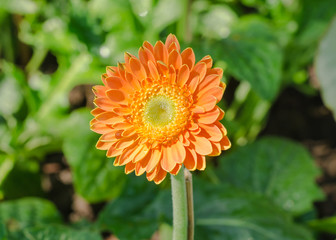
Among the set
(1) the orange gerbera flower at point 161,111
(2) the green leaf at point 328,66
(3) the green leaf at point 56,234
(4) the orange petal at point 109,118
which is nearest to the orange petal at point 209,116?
(1) the orange gerbera flower at point 161,111

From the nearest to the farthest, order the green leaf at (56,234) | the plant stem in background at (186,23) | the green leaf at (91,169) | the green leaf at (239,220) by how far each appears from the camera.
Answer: the green leaf at (56,234) → the green leaf at (239,220) → the green leaf at (91,169) → the plant stem in background at (186,23)

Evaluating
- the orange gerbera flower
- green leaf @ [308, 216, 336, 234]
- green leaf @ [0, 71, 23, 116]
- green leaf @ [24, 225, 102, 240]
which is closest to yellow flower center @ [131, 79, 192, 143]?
the orange gerbera flower

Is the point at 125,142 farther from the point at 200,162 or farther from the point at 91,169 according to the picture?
the point at 91,169

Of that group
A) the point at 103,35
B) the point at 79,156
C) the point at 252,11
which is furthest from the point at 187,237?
the point at 252,11

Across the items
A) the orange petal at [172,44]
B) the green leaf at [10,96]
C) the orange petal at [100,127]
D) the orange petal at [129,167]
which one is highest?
the green leaf at [10,96]

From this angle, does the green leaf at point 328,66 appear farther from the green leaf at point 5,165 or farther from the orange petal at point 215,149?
the green leaf at point 5,165

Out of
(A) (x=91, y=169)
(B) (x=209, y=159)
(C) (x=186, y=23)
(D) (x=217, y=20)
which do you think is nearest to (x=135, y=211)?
(A) (x=91, y=169)

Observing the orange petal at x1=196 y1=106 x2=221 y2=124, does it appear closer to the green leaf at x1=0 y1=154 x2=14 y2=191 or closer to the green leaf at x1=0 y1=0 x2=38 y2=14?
the green leaf at x1=0 y1=154 x2=14 y2=191

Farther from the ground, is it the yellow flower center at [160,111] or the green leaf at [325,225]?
the green leaf at [325,225]
